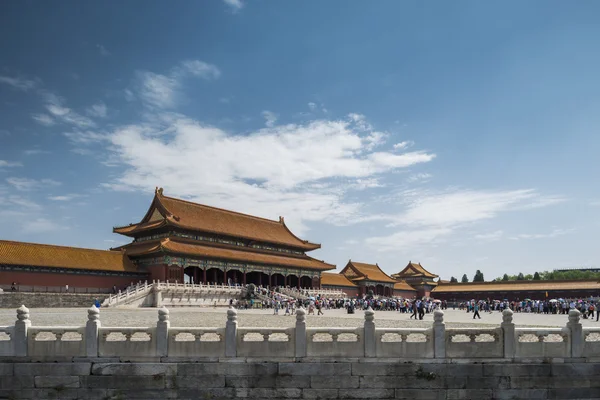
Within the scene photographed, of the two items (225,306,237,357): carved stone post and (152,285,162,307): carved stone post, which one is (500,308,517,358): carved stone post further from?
(152,285,162,307): carved stone post

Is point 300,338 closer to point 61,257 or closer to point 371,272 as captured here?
point 61,257

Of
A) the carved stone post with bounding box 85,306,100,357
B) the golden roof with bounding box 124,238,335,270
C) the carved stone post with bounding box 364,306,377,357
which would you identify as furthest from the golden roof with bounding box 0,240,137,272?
the carved stone post with bounding box 364,306,377,357

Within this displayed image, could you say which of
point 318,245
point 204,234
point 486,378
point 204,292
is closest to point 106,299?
point 204,292

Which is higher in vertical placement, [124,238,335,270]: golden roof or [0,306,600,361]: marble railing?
[124,238,335,270]: golden roof

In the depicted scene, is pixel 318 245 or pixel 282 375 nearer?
pixel 282 375

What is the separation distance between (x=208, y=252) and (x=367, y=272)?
3522 cm

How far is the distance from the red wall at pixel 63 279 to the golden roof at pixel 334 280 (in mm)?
29521

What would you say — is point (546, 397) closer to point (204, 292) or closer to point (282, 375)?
point (282, 375)

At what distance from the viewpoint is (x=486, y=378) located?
13555 mm

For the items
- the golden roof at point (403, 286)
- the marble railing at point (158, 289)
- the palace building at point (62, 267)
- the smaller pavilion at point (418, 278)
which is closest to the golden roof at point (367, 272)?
the golden roof at point (403, 286)

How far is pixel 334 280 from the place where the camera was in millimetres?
75375

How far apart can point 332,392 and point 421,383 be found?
2.19m

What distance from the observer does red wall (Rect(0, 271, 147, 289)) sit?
132ft

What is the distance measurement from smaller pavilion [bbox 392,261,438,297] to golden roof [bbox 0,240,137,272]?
55.7 meters
